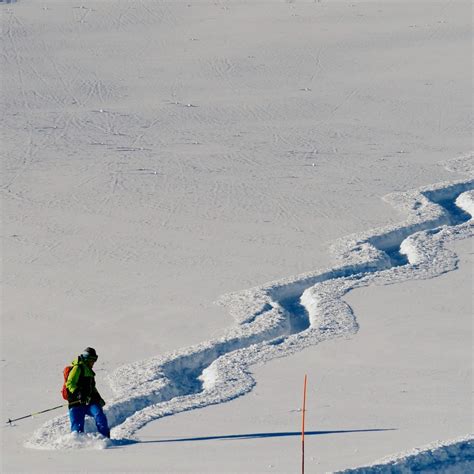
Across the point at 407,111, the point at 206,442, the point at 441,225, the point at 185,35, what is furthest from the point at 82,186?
the point at 185,35

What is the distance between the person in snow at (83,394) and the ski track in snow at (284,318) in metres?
0.14

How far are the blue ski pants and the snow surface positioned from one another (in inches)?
5.1

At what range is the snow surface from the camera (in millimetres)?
10328

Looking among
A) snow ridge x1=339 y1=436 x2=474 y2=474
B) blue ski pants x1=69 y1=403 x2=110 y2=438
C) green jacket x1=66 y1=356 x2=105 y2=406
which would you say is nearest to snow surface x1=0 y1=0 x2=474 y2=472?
snow ridge x1=339 y1=436 x2=474 y2=474

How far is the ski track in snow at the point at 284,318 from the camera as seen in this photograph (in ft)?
35.6

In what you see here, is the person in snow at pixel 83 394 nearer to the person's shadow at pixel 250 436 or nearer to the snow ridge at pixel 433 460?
the person's shadow at pixel 250 436

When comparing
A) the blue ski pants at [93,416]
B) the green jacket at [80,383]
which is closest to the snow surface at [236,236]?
the blue ski pants at [93,416]

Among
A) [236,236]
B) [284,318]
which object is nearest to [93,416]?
[284,318]

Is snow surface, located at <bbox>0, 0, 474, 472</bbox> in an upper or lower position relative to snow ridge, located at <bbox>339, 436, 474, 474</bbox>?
upper

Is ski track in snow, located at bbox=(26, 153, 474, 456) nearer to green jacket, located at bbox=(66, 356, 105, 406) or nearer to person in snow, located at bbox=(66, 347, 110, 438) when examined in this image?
person in snow, located at bbox=(66, 347, 110, 438)

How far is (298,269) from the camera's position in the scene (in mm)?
15234

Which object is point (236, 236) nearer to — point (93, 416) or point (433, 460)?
point (93, 416)

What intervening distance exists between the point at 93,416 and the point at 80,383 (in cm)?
30

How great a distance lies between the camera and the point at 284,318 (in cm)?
1336
